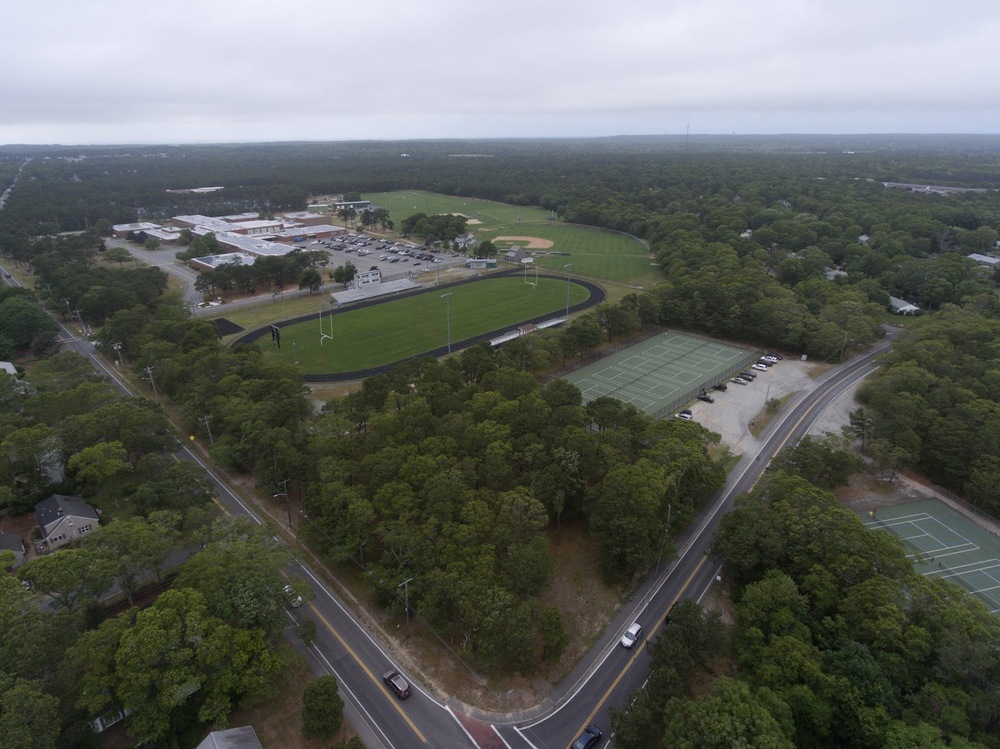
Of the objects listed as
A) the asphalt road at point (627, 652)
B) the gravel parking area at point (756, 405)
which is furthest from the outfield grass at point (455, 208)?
the asphalt road at point (627, 652)

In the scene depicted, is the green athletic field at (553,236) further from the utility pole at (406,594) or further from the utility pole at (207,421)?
the utility pole at (406,594)

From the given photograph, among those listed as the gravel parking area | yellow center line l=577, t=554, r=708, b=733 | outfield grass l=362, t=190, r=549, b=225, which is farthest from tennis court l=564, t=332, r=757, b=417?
outfield grass l=362, t=190, r=549, b=225

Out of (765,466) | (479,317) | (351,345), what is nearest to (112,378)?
(351,345)

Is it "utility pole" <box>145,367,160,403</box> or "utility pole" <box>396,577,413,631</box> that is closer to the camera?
"utility pole" <box>396,577,413,631</box>

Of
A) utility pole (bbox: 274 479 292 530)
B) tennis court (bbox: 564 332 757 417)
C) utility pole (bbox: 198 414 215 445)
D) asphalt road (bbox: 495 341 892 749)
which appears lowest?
asphalt road (bbox: 495 341 892 749)

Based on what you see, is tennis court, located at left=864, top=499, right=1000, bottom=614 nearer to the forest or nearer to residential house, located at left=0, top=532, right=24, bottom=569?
the forest

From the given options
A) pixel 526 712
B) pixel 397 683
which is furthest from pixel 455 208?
pixel 526 712
